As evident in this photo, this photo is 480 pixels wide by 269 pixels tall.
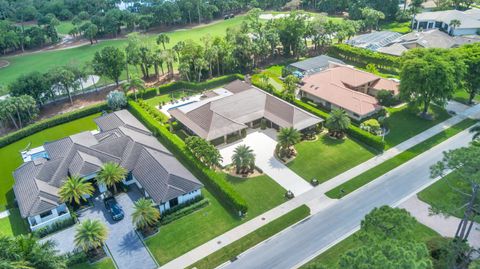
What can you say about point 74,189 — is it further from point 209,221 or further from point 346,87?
point 346,87

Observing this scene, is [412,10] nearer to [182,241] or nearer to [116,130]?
[116,130]

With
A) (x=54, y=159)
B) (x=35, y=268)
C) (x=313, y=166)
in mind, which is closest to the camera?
(x=35, y=268)

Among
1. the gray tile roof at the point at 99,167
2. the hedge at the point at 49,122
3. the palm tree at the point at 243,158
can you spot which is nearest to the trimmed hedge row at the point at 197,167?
the gray tile roof at the point at 99,167

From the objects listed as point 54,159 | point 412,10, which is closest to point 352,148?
point 54,159

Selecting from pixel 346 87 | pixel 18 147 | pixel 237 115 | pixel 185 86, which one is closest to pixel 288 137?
pixel 237 115

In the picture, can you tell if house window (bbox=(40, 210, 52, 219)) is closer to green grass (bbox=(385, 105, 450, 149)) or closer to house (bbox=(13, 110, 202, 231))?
house (bbox=(13, 110, 202, 231))

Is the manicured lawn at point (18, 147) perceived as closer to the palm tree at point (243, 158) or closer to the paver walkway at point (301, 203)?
the paver walkway at point (301, 203)

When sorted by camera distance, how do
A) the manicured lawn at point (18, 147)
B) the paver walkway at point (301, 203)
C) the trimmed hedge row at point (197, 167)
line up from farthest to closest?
the manicured lawn at point (18, 147) → the trimmed hedge row at point (197, 167) → the paver walkway at point (301, 203)
